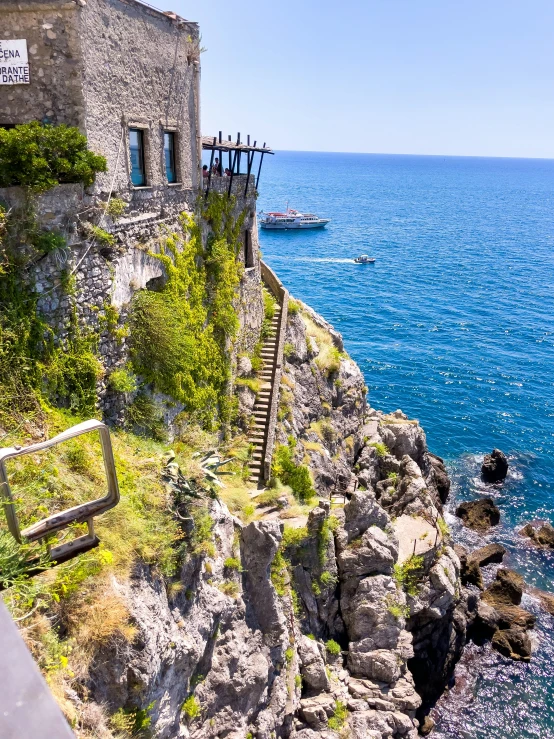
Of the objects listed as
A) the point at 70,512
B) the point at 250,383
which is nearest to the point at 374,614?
the point at 250,383

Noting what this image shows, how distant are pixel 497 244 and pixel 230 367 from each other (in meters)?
88.8

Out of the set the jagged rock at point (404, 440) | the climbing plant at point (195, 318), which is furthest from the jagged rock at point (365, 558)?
the jagged rock at point (404, 440)

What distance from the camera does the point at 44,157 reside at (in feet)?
43.2

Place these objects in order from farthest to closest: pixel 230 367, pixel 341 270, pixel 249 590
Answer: pixel 341 270, pixel 230 367, pixel 249 590

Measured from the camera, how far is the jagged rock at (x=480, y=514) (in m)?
33.1

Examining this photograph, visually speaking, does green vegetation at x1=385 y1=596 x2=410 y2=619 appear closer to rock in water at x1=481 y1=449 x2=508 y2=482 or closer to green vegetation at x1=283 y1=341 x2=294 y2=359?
green vegetation at x1=283 y1=341 x2=294 y2=359

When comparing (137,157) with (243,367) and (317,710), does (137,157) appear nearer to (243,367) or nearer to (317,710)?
(243,367)

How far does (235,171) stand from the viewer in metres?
25.9

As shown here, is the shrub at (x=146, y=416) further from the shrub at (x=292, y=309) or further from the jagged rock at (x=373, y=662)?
the shrub at (x=292, y=309)

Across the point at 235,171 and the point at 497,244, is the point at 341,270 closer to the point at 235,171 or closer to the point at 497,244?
the point at 497,244

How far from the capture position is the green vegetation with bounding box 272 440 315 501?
72.7 feet

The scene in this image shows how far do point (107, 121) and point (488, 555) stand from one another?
28.2 m

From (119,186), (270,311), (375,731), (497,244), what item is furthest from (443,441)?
(497,244)

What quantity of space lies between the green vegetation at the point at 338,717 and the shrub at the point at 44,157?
1653 cm
